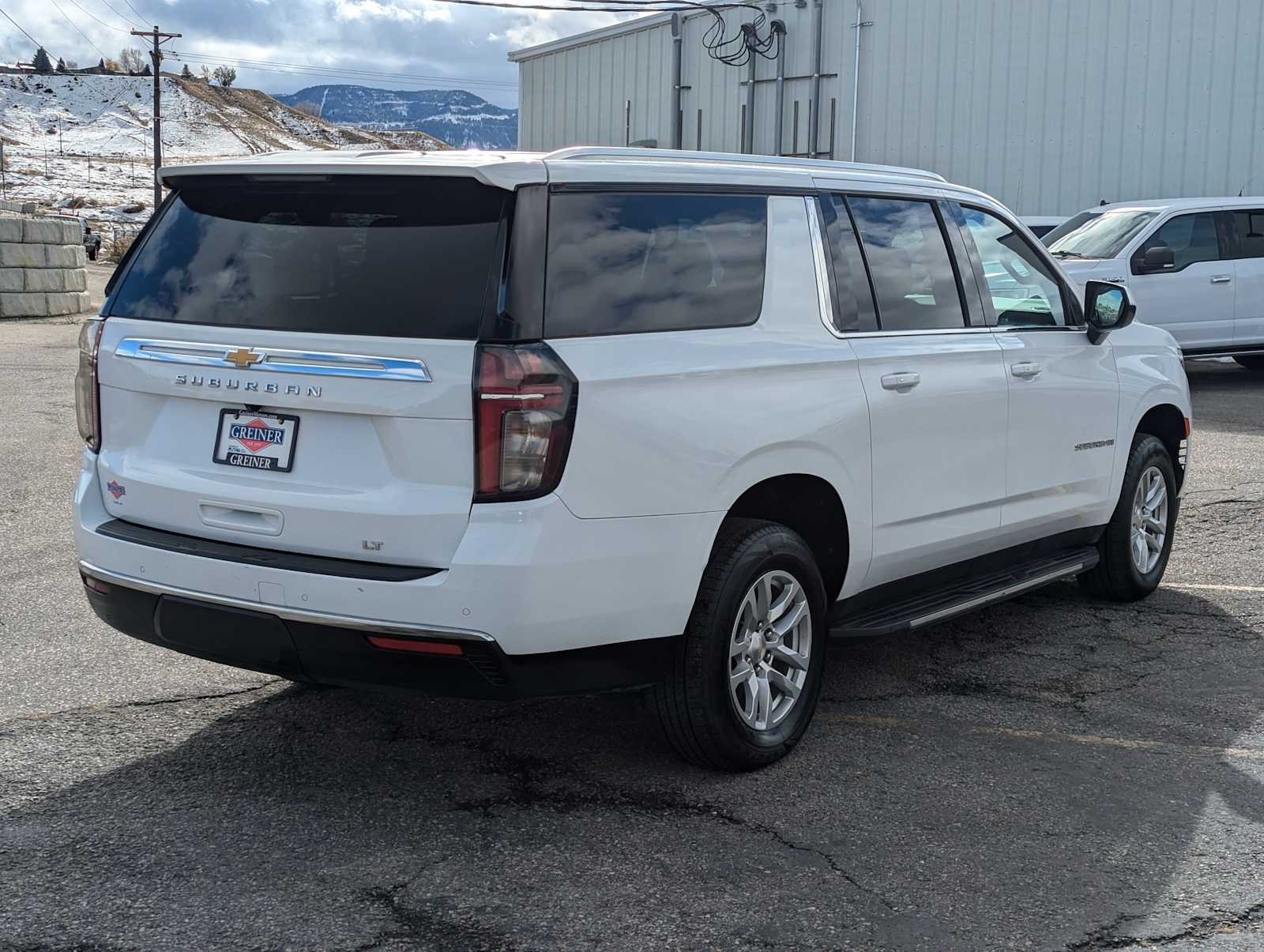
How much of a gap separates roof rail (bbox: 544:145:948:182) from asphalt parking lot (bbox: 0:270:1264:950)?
160 cm

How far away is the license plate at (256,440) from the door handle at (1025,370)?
287 centimetres

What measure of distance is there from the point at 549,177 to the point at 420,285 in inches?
18.1

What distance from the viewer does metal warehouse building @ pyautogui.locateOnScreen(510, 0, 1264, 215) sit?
2036 centimetres

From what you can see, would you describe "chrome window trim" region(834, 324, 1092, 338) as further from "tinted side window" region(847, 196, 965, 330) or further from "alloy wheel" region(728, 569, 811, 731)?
"alloy wheel" region(728, 569, 811, 731)

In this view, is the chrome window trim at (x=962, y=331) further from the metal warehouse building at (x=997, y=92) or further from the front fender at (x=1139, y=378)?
the metal warehouse building at (x=997, y=92)

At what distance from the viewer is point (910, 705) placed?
5.23m

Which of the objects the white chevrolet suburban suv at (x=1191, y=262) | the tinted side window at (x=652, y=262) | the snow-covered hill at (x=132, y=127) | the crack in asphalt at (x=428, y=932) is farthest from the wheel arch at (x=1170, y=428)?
the snow-covered hill at (x=132, y=127)

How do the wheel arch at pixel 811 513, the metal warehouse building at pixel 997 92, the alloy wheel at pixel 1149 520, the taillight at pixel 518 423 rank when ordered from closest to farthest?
the taillight at pixel 518 423
the wheel arch at pixel 811 513
the alloy wheel at pixel 1149 520
the metal warehouse building at pixel 997 92

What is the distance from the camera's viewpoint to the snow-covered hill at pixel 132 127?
88.6 metres

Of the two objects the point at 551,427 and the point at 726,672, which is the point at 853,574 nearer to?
the point at 726,672

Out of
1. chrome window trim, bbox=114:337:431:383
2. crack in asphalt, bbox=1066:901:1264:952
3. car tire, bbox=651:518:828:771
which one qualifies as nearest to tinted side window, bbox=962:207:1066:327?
car tire, bbox=651:518:828:771

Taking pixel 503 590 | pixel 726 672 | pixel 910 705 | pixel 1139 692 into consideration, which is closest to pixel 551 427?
pixel 503 590

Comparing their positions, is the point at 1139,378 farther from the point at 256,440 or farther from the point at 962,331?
the point at 256,440

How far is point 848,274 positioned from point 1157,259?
38.1ft
